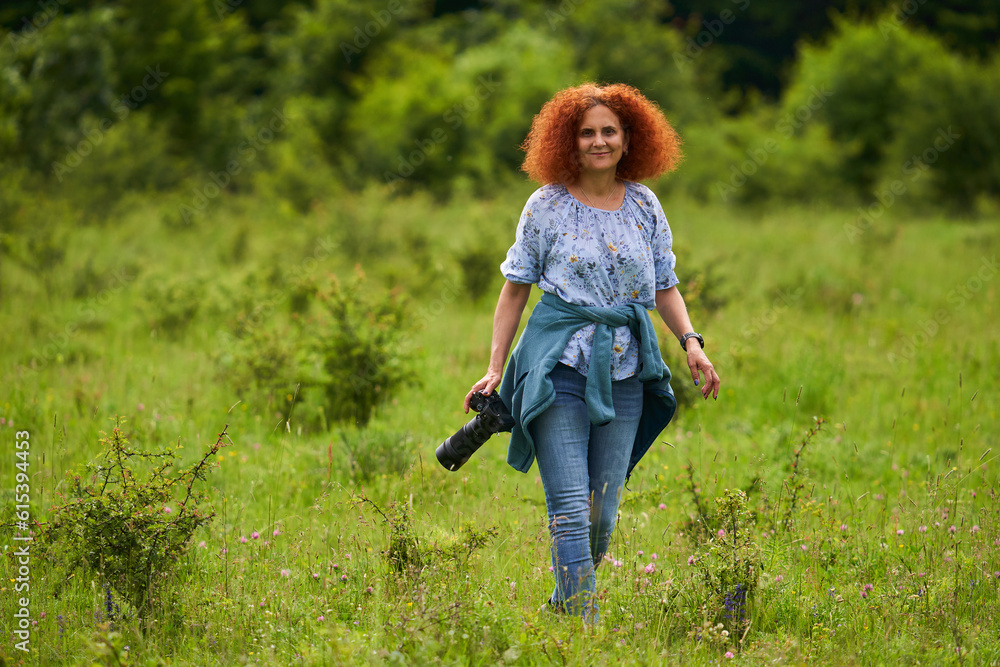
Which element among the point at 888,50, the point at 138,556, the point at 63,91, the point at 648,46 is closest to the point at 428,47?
the point at 648,46

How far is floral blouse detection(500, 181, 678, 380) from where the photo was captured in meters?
2.90

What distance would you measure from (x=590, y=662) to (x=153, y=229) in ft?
42.0

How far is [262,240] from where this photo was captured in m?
12.7

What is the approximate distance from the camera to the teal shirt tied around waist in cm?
7

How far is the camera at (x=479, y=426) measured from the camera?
289 centimetres

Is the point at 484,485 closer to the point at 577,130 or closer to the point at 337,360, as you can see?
the point at 337,360

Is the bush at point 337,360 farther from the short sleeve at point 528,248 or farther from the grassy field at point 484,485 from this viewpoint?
the short sleeve at point 528,248

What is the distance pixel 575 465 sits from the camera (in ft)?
9.34

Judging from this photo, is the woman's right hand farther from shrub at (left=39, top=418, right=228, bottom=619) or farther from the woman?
shrub at (left=39, top=418, right=228, bottom=619)

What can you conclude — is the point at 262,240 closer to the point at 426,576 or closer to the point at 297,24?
the point at 426,576

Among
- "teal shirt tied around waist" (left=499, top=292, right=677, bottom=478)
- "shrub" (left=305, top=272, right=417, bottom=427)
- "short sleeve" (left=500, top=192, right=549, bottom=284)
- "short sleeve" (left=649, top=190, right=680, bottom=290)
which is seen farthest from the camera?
"shrub" (left=305, top=272, right=417, bottom=427)

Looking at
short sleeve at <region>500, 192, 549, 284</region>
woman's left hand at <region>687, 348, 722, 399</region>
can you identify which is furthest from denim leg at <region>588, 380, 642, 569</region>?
short sleeve at <region>500, 192, 549, 284</region>

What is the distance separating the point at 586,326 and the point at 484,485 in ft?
6.04

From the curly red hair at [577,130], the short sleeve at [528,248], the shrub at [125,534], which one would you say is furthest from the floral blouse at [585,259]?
the shrub at [125,534]
